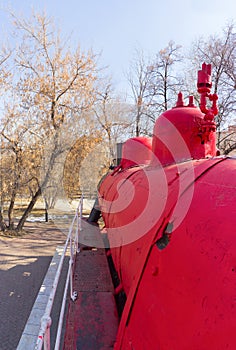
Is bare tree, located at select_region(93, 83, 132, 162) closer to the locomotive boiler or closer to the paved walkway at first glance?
the paved walkway

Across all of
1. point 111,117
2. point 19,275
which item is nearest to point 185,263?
point 19,275

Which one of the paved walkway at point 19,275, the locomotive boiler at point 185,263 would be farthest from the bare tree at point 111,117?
the locomotive boiler at point 185,263

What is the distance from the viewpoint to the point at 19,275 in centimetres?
869

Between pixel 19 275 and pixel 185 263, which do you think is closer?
pixel 185 263

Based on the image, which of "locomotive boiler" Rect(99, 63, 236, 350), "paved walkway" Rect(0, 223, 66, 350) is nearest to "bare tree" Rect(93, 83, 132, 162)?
"paved walkway" Rect(0, 223, 66, 350)

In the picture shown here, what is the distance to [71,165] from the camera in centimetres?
1811

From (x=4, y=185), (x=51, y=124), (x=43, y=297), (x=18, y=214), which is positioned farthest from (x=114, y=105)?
(x=43, y=297)

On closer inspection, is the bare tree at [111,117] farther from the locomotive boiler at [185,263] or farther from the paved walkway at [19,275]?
the locomotive boiler at [185,263]

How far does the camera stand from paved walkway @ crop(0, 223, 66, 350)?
5.69 meters

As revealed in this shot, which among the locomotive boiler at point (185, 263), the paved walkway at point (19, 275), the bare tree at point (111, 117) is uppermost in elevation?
the bare tree at point (111, 117)

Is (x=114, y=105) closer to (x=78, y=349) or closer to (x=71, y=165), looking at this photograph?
(x=71, y=165)

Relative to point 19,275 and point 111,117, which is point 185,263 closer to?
point 19,275

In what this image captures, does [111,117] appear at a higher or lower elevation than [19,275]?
higher

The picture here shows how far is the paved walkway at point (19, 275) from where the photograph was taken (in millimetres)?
5691
